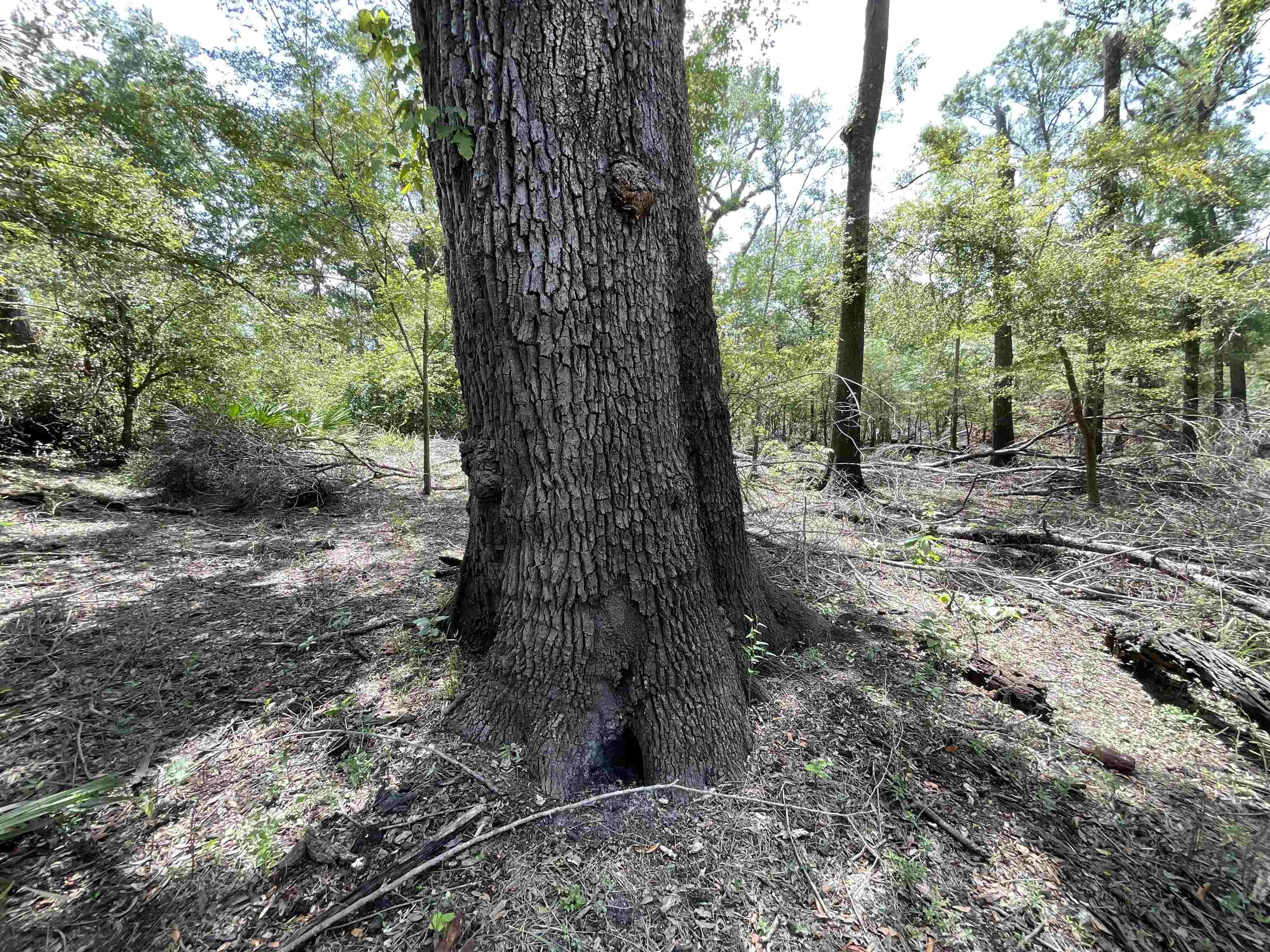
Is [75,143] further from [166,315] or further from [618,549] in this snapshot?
[618,549]

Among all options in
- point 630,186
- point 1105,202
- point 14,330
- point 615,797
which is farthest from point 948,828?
point 14,330

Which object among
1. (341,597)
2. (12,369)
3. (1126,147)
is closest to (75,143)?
(12,369)

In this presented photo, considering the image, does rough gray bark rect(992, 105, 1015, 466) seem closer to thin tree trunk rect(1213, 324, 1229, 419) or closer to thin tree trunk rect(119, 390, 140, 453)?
thin tree trunk rect(1213, 324, 1229, 419)

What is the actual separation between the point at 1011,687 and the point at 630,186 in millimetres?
2909

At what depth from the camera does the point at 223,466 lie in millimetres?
5250

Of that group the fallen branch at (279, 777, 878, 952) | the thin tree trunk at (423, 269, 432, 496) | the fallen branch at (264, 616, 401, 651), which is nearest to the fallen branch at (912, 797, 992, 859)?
the fallen branch at (279, 777, 878, 952)

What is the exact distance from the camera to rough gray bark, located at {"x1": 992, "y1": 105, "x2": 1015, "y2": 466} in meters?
5.56

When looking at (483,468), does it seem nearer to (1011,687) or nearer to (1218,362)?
(1011,687)

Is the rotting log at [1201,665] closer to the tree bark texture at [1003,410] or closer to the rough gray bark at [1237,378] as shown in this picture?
the tree bark texture at [1003,410]

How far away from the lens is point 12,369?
5148 millimetres

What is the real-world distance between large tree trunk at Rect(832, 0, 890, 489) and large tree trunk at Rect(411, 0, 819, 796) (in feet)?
17.5

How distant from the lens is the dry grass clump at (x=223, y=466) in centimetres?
520

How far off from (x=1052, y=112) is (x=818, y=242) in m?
12.7

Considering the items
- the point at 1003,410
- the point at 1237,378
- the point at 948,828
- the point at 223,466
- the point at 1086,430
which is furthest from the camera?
the point at 1237,378
